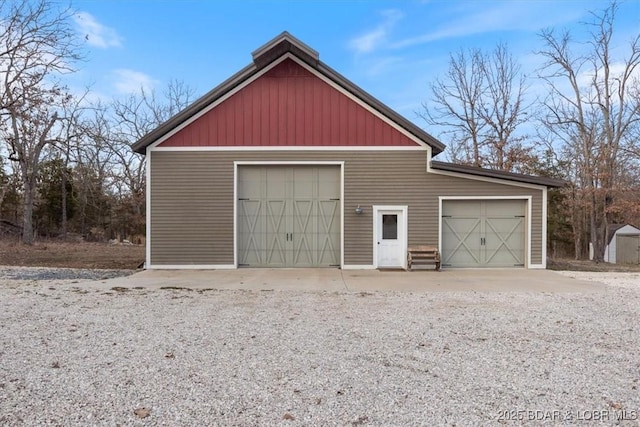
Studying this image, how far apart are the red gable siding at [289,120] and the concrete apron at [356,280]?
3825mm

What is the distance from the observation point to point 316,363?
435 centimetres

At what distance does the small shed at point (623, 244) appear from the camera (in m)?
30.4

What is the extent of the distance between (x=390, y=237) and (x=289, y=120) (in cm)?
463

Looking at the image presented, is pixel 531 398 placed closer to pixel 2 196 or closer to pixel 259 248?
pixel 259 248

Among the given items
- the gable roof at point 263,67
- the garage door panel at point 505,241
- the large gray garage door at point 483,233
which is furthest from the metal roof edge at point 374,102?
the garage door panel at point 505,241

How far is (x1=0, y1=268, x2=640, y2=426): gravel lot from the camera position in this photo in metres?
3.25

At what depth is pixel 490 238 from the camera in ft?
43.5

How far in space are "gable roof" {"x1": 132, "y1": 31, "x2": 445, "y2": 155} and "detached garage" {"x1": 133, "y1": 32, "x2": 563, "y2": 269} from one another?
0.22ft

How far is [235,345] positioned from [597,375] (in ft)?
12.0

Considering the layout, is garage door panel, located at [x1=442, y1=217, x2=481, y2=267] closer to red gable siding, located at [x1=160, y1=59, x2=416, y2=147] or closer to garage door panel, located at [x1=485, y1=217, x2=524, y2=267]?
garage door panel, located at [x1=485, y1=217, x2=524, y2=267]

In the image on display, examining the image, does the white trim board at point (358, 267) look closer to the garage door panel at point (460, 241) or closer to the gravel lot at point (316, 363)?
the garage door panel at point (460, 241)

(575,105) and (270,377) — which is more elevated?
(575,105)

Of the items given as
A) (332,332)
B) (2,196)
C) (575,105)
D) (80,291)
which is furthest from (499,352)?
(2,196)

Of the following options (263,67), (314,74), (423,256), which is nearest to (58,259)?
(263,67)
